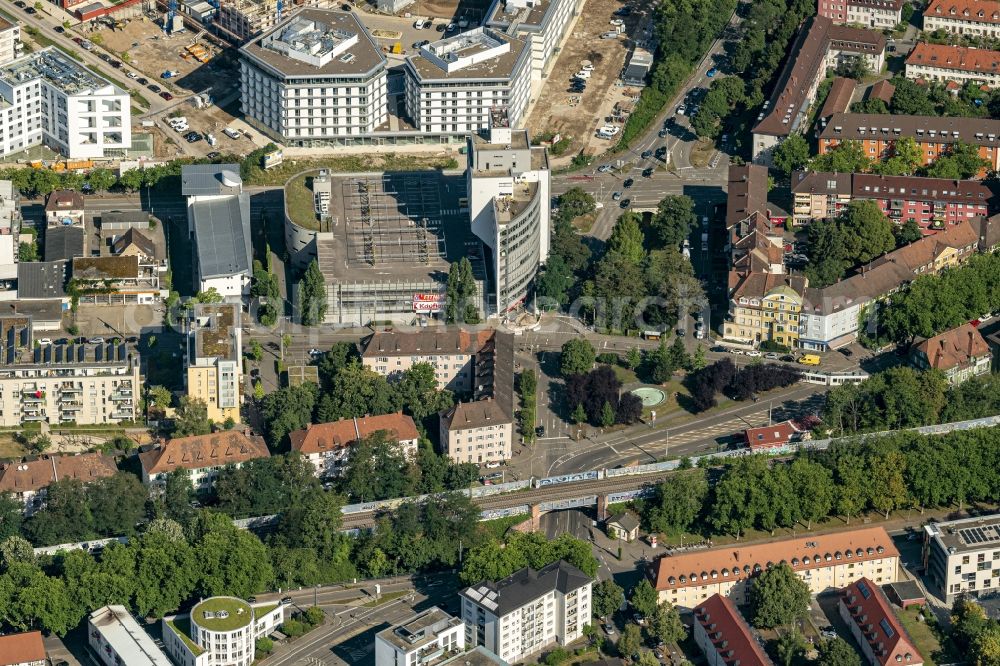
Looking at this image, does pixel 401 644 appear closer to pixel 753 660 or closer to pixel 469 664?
pixel 469 664

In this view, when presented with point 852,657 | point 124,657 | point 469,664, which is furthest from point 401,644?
point 852,657

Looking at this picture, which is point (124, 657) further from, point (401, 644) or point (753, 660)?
point (753, 660)

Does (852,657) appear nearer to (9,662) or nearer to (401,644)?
(401,644)

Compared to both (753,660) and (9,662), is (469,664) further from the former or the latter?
(9,662)

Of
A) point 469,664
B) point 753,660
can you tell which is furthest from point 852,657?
point 469,664

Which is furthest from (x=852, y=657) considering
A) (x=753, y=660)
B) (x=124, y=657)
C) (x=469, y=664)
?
(x=124, y=657)
